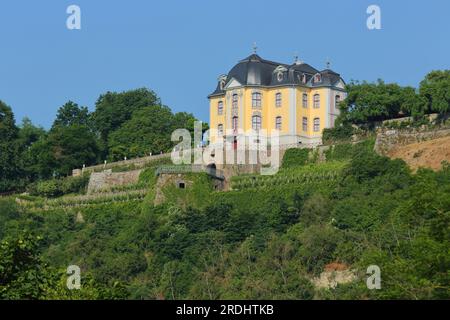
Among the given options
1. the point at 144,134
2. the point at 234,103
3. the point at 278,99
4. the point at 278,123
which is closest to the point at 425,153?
the point at 278,123

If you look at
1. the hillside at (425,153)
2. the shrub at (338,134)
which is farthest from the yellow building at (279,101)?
the hillside at (425,153)

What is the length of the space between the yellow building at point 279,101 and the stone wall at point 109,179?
447cm

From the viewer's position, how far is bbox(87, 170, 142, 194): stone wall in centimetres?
7444

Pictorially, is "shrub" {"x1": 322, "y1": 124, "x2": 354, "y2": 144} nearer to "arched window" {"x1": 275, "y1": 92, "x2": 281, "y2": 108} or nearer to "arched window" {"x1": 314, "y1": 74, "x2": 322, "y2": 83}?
"arched window" {"x1": 275, "y1": 92, "x2": 281, "y2": 108}

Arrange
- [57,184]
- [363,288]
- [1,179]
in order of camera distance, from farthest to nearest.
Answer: [1,179] → [57,184] → [363,288]

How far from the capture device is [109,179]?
75500mm

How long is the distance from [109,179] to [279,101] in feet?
31.6

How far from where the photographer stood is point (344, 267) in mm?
56719

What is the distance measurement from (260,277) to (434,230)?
54.0ft

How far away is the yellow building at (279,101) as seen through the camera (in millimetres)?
72938

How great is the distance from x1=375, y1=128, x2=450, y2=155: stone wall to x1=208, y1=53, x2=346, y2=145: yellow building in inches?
195

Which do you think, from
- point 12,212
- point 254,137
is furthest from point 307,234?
point 12,212

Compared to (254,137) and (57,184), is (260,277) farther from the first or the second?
(57,184)

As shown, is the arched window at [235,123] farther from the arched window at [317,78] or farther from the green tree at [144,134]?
the green tree at [144,134]
